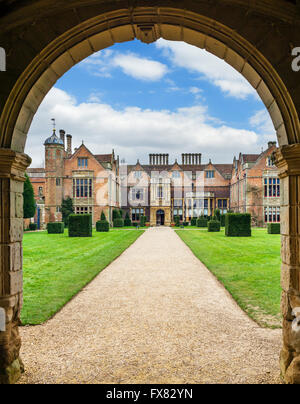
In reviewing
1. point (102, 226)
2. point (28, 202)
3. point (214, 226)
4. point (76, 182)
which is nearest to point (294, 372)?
point (214, 226)

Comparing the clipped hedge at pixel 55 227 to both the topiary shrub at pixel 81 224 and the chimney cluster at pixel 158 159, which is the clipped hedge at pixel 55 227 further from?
the chimney cluster at pixel 158 159

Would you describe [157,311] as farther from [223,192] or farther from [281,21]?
[223,192]

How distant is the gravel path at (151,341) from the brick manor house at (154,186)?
2785 centimetres

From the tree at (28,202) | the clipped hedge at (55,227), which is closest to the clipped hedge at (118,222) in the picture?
the tree at (28,202)

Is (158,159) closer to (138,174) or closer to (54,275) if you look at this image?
(138,174)

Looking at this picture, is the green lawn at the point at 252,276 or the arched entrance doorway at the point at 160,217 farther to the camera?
the arched entrance doorway at the point at 160,217

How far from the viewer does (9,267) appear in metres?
3.44

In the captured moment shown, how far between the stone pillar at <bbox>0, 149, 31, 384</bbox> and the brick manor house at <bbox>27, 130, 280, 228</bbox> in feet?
101

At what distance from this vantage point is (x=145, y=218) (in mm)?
39844

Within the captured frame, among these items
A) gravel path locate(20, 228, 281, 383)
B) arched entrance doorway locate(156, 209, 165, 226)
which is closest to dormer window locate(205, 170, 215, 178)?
arched entrance doorway locate(156, 209, 165, 226)

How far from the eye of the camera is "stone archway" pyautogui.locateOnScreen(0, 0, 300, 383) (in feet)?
10.8

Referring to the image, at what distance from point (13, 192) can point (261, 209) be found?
33.4m

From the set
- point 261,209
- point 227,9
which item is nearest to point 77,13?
point 227,9

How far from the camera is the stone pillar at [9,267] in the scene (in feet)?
10.9
